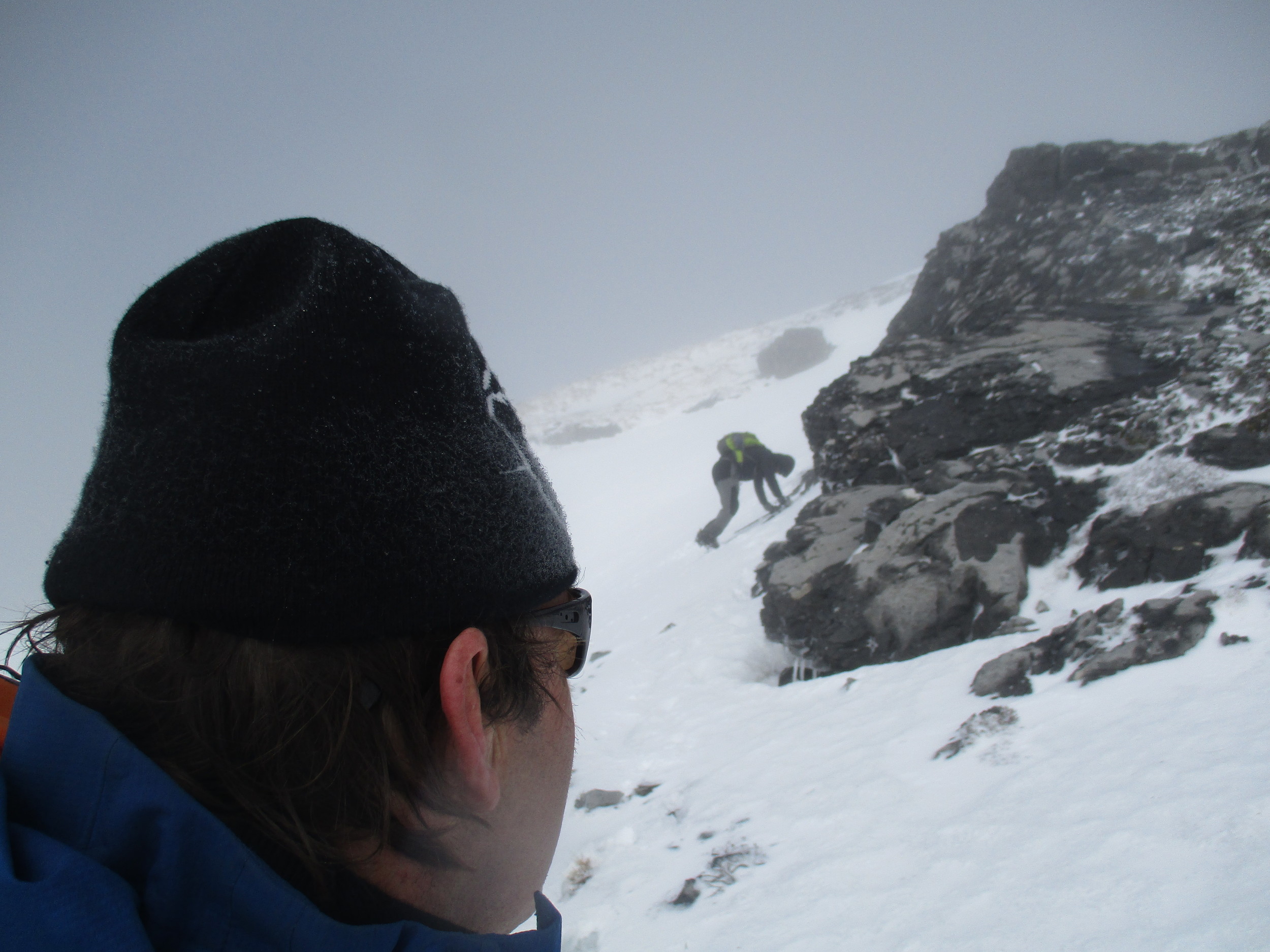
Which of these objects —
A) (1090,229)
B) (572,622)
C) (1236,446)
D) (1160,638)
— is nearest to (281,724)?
(572,622)

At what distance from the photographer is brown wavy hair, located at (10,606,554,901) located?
0.90 m

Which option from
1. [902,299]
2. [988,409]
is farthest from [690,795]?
[902,299]

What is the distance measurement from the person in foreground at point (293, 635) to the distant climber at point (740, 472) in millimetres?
11336

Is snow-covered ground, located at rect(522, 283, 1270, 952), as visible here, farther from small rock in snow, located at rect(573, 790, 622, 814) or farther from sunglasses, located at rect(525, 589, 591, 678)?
sunglasses, located at rect(525, 589, 591, 678)

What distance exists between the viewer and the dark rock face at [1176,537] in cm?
452

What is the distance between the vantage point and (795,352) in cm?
4075

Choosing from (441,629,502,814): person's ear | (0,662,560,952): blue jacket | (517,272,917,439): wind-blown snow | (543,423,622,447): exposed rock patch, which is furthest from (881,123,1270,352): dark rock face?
(543,423,622,447): exposed rock patch

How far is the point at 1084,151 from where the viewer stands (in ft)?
39.2

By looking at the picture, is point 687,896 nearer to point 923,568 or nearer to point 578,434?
point 923,568

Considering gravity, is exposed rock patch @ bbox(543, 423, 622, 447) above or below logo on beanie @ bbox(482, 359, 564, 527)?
below

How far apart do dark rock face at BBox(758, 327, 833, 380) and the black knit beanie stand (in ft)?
127

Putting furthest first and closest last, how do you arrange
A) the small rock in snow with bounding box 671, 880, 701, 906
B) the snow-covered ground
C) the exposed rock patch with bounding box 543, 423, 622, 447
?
the exposed rock patch with bounding box 543, 423, 622, 447 → the small rock in snow with bounding box 671, 880, 701, 906 → the snow-covered ground

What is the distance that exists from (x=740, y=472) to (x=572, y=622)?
37.9 feet

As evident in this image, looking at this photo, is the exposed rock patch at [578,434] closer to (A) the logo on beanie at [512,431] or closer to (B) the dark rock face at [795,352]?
(B) the dark rock face at [795,352]
